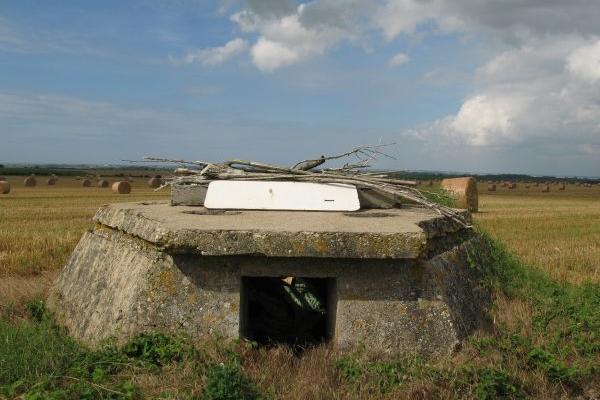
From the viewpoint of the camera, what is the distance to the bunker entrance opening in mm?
5277

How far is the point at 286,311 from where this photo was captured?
567 cm

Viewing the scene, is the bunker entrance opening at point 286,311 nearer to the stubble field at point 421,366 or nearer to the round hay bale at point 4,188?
the stubble field at point 421,366

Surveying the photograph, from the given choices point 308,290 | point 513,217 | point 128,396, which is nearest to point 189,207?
point 308,290

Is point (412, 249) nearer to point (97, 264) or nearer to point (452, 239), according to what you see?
point (452, 239)

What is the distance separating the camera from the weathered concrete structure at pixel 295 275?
4.20 metres

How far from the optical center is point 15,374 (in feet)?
12.0

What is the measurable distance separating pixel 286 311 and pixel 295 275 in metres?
1.41

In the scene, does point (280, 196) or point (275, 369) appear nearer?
point (275, 369)

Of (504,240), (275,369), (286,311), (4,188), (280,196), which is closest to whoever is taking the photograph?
(275,369)

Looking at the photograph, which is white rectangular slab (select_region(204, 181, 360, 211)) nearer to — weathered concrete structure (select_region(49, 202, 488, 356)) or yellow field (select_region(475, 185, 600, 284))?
weathered concrete structure (select_region(49, 202, 488, 356))

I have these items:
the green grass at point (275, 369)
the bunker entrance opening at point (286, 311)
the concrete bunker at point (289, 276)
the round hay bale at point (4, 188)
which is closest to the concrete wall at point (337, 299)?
the concrete bunker at point (289, 276)

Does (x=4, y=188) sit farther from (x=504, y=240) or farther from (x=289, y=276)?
(x=289, y=276)

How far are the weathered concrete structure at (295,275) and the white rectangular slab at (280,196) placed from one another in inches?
28.9

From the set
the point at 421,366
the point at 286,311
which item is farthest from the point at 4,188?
the point at 421,366
